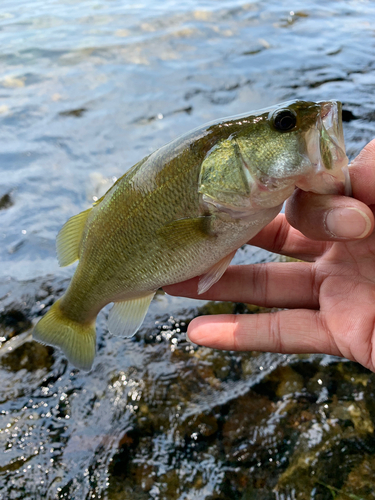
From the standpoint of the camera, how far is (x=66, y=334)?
3016 mm

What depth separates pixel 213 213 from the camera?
2275mm

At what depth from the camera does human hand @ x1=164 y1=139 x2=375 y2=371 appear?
2.13 metres

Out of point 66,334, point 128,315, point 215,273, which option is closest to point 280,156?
point 215,273

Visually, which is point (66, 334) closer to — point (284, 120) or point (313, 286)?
point (313, 286)

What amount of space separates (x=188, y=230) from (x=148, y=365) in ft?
6.99

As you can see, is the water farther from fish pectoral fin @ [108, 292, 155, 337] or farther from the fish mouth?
the fish mouth

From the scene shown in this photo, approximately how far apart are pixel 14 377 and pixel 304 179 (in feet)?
10.8

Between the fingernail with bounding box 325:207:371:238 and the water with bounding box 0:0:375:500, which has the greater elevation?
the fingernail with bounding box 325:207:371:238

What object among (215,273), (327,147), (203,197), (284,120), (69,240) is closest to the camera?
(327,147)

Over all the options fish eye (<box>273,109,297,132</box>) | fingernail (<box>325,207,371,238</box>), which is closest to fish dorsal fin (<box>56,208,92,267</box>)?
fish eye (<box>273,109,297,132</box>)

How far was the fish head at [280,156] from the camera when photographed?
1.97 meters

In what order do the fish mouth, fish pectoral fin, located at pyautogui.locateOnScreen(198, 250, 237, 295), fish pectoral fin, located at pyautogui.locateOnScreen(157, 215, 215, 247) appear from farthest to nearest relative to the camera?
fish pectoral fin, located at pyautogui.locateOnScreen(198, 250, 237, 295) < fish pectoral fin, located at pyautogui.locateOnScreen(157, 215, 215, 247) < the fish mouth

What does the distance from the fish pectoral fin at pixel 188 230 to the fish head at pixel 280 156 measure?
0.51 ft

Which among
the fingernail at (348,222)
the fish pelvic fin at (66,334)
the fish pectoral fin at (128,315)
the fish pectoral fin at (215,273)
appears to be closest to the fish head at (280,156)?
the fingernail at (348,222)
